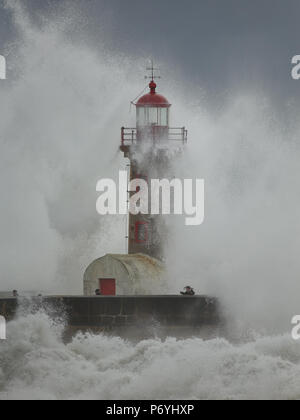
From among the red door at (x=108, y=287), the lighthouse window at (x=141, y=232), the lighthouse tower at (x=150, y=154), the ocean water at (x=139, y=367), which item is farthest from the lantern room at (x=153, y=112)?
the ocean water at (x=139, y=367)

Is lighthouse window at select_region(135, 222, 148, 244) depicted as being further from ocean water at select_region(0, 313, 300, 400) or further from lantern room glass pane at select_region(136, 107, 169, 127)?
ocean water at select_region(0, 313, 300, 400)

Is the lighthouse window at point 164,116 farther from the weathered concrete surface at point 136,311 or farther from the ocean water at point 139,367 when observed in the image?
the ocean water at point 139,367

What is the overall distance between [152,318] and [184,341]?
562 millimetres

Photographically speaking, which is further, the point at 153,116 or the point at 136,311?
the point at 153,116

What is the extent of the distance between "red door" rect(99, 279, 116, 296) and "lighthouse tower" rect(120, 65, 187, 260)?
1658mm

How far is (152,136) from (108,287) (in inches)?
121

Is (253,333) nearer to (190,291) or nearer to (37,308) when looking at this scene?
(190,291)

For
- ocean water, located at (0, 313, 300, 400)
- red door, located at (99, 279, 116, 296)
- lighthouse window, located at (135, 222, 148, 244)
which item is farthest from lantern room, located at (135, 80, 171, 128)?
ocean water, located at (0, 313, 300, 400)

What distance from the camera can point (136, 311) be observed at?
19516 mm

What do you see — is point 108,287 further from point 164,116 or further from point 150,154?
point 164,116

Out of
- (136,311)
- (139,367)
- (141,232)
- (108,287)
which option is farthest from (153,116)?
(139,367)

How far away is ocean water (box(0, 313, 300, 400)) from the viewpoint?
18438mm

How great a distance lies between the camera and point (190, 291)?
2044 cm
